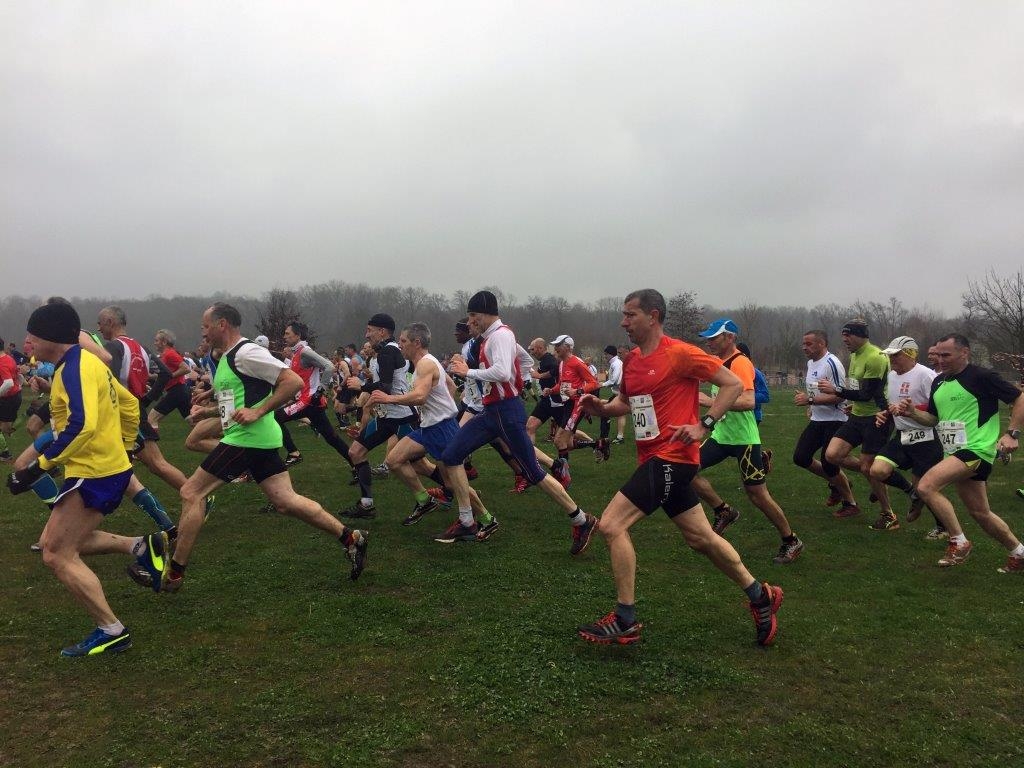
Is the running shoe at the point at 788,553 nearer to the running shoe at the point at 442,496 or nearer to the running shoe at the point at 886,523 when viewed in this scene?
the running shoe at the point at 886,523

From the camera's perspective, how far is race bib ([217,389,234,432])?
5.36 meters

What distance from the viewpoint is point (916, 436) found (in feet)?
22.8

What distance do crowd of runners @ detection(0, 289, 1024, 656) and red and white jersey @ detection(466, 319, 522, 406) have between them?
0.06 ft

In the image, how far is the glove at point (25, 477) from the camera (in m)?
4.64

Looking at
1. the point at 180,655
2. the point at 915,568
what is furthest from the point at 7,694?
the point at 915,568

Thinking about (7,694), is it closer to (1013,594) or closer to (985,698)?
(985,698)

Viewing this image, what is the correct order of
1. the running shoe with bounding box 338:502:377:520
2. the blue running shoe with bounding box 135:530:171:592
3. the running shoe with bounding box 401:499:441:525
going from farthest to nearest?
the running shoe with bounding box 338:502:377:520 → the running shoe with bounding box 401:499:441:525 → the blue running shoe with bounding box 135:530:171:592

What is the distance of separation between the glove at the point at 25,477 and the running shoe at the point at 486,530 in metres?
3.73

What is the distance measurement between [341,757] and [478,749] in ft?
2.07

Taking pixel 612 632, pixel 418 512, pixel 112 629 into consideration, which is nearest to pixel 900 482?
pixel 612 632

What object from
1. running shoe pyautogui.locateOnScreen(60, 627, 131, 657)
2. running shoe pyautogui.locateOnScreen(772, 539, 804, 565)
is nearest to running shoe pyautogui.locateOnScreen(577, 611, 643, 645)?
running shoe pyautogui.locateOnScreen(772, 539, 804, 565)

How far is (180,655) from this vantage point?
4.25 m

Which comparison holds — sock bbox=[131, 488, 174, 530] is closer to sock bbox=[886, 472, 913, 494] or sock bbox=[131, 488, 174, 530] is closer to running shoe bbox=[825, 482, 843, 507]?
running shoe bbox=[825, 482, 843, 507]

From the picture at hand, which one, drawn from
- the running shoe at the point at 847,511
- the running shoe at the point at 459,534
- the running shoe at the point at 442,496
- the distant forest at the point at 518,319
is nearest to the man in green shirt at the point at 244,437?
the running shoe at the point at 459,534
